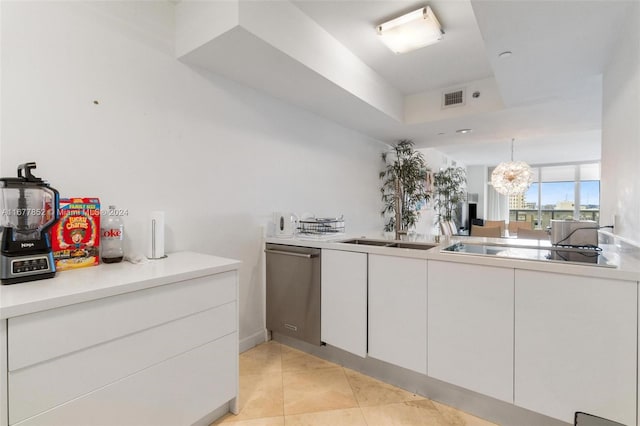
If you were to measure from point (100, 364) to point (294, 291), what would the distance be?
1.36 m

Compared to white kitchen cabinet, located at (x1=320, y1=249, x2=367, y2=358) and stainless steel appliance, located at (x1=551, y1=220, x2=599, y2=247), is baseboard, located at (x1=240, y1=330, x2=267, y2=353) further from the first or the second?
stainless steel appliance, located at (x1=551, y1=220, x2=599, y2=247)

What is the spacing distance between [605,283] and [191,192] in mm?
2341

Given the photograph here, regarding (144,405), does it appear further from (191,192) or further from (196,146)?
(196,146)

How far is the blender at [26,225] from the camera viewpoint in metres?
1.16

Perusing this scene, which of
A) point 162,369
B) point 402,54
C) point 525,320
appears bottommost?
point 162,369

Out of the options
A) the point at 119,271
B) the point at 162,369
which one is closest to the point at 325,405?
the point at 162,369

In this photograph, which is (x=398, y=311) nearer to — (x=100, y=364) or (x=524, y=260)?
(x=524, y=260)

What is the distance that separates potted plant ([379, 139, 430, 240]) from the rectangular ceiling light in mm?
2093

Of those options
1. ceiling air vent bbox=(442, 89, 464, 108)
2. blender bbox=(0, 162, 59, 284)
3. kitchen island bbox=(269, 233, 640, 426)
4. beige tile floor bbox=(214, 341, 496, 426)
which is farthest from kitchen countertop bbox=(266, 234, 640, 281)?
ceiling air vent bbox=(442, 89, 464, 108)

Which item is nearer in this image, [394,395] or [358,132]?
[394,395]

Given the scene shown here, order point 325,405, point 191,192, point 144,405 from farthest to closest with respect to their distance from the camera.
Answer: point 191,192 < point 325,405 < point 144,405

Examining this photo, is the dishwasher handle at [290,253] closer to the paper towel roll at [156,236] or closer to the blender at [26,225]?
the paper towel roll at [156,236]

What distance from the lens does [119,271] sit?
1384 millimetres

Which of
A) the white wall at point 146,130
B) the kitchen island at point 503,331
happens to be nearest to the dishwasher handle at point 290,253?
the white wall at point 146,130
